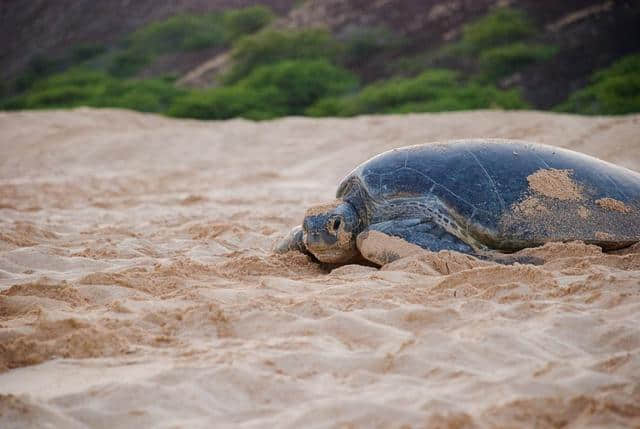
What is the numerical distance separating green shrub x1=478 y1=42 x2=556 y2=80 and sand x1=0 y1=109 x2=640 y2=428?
456 inches

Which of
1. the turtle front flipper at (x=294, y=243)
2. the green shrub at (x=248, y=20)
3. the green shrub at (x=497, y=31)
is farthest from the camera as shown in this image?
the green shrub at (x=248, y=20)

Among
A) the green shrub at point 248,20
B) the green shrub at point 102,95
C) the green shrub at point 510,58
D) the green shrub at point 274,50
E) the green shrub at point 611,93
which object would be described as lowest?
the green shrub at point 611,93

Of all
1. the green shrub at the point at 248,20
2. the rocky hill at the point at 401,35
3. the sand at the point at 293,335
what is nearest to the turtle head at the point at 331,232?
the sand at the point at 293,335

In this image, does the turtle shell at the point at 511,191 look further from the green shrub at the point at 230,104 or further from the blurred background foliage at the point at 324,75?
the green shrub at the point at 230,104

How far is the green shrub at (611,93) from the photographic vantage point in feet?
36.5

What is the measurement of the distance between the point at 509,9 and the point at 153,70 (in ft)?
34.0

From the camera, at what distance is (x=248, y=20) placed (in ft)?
68.3

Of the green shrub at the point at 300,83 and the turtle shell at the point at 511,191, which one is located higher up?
the green shrub at the point at 300,83

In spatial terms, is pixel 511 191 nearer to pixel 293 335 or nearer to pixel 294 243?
pixel 294 243

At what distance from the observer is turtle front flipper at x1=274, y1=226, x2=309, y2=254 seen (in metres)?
3.53

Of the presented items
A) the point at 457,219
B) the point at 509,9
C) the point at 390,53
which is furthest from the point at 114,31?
the point at 457,219

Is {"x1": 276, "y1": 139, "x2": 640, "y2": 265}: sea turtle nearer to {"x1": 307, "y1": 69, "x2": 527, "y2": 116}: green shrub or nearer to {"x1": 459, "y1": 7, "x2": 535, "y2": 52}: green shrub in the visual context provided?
{"x1": 307, "y1": 69, "x2": 527, "y2": 116}: green shrub

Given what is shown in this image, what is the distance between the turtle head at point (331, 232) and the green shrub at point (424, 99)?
8776 millimetres

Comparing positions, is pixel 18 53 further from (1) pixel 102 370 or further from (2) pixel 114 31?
(1) pixel 102 370
